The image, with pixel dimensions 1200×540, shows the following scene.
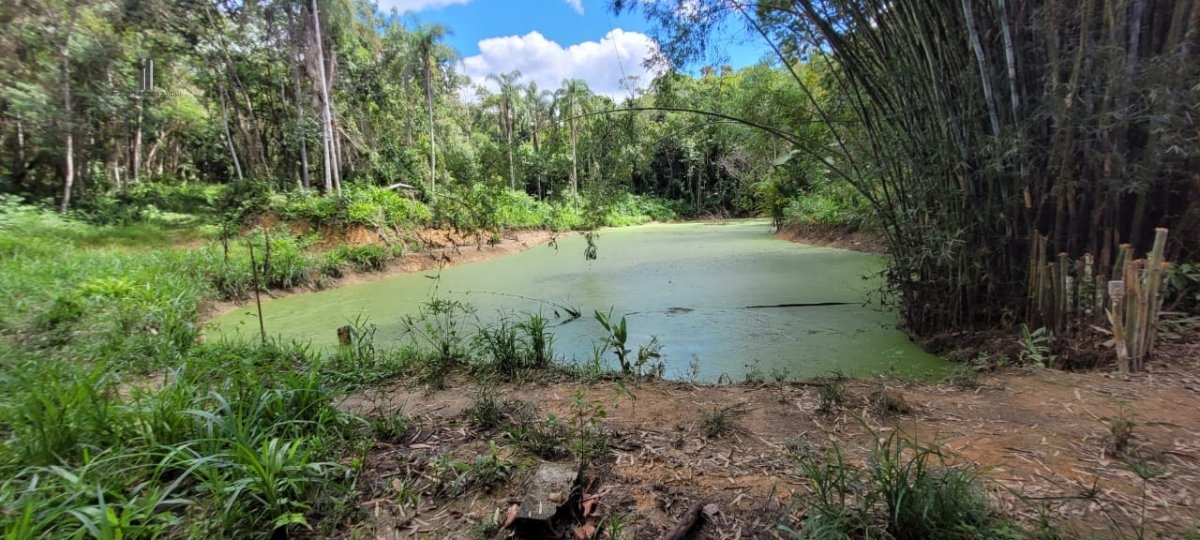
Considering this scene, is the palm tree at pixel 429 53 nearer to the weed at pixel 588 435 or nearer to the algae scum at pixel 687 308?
the algae scum at pixel 687 308

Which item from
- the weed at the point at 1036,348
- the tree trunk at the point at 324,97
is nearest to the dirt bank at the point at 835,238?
the weed at the point at 1036,348

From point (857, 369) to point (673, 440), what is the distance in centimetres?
193

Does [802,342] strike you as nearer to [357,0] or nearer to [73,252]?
[73,252]

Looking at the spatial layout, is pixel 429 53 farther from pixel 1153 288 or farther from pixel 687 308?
pixel 1153 288

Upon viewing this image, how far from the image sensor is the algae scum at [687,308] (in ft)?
11.4

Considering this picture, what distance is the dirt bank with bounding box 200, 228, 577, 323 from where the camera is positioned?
6.25m

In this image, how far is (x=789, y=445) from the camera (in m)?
1.75

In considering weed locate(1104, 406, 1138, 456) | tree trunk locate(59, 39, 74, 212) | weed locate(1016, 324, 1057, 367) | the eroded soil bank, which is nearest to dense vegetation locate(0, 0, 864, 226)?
tree trunk locate(59, 39, 74, 212)

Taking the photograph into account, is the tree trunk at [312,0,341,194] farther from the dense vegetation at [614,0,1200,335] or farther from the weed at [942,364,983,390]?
the weed at [942,364,983,390]

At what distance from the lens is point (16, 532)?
104cm

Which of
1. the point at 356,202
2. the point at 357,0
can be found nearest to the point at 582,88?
the point at 357,0

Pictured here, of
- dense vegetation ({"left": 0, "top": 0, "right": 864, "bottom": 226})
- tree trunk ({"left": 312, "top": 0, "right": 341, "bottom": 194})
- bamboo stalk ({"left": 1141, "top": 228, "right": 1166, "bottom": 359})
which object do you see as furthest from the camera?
tree trunk ({"left": 312, "top": 0, "right": 341, "bottom": 194})

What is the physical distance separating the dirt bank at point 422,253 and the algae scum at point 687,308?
8.6 inches

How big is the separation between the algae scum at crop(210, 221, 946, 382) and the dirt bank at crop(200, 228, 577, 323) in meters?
0.22
